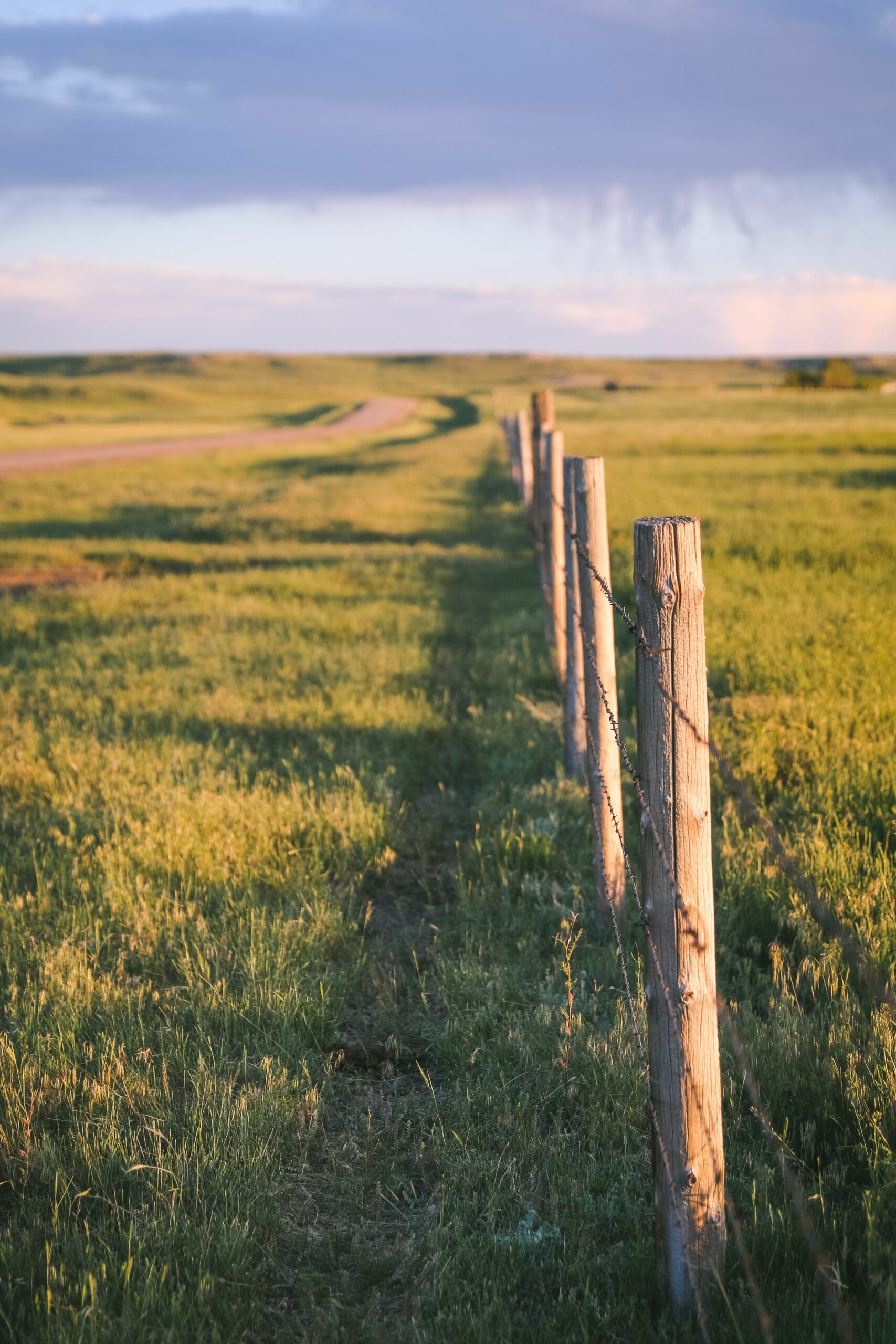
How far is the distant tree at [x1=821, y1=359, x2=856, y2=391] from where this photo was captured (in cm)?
10606

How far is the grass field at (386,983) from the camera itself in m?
2.60

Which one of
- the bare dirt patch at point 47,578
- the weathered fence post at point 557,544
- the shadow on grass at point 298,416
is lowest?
the bare dirt patch at point 47,578

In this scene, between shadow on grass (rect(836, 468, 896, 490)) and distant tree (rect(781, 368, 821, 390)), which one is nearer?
shadow on grass (rect(836, 468, 896, 490))

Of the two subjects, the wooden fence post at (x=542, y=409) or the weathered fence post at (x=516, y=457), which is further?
the weathered fence post at (x=516, y=457)

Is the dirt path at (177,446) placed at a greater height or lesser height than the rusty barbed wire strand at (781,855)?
greater

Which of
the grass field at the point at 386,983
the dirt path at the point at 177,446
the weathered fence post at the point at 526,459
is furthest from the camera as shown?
the dirt path at the point at 177,446

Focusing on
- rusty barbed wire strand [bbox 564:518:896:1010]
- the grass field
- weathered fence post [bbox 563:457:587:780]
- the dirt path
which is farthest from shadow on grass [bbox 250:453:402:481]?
rusty barbed wire strand [bbox 564:518:896:1010]

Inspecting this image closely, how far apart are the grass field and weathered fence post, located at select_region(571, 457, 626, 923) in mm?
209

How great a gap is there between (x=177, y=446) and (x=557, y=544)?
39.1 m

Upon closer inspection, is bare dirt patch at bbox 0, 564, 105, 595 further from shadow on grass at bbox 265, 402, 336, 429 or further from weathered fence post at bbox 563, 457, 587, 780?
shadow on grass at bbox 265, 402, 336, 429

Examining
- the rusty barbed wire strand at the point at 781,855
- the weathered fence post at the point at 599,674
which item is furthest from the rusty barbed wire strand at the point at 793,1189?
the weathered fence post at the point at 599,674

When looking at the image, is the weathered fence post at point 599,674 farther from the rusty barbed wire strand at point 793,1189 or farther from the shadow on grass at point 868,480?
the shadow on grass at point 868,480

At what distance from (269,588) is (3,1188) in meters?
9.96

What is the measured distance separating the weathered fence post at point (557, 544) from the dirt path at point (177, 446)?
2596 cm
